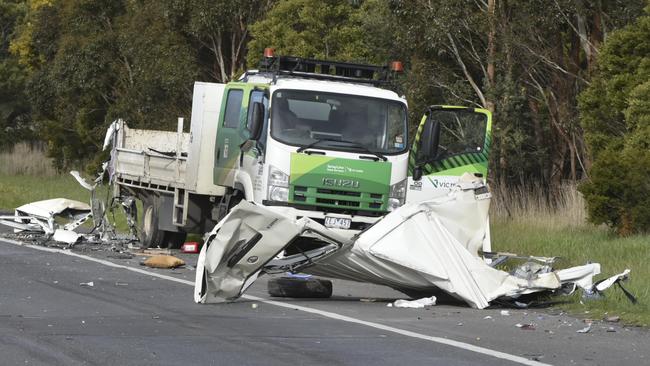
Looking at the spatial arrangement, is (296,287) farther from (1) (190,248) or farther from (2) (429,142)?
(1) (190,248)

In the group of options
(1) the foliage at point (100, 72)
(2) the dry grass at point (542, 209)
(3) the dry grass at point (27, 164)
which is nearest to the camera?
(2) the dry grass at point (542, 209)

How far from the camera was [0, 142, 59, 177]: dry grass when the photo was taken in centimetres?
5409

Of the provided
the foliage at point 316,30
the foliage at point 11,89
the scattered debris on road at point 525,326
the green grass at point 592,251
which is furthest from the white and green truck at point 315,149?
the foliage at point 11,89

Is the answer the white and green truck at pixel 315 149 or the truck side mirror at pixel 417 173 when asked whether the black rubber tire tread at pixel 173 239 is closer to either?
the white and green truck at pixel 315 149

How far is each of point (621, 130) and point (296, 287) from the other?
13707mm

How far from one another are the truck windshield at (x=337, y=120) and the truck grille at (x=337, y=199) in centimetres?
57

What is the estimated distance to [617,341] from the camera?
444 inches

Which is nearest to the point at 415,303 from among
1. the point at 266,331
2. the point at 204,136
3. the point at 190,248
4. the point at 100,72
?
the point at 266,331

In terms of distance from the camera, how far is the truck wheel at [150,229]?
2172 centimetres

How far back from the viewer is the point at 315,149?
17516mm

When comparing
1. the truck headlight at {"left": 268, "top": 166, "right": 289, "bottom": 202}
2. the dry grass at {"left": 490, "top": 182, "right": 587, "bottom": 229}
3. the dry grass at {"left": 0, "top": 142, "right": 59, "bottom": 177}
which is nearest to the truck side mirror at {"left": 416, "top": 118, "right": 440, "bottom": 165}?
the truck headlight at {"left": 268, "top": 166, "right": 289, "bottom": 202}

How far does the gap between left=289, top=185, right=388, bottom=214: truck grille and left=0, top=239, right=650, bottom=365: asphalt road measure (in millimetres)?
2260

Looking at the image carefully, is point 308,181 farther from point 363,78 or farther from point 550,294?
point 550,294

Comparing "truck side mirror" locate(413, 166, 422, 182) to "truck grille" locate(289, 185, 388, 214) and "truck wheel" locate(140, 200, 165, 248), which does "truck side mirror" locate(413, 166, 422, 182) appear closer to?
"truck grille" locate(289, 185, 388, 214)
